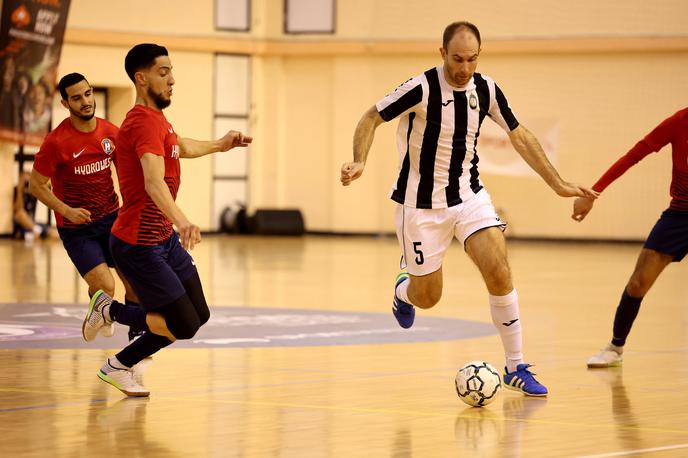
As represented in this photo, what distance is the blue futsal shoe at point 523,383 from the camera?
29.4 ft

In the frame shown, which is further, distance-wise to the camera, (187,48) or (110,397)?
(187,48)

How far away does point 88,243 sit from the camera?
1070cm

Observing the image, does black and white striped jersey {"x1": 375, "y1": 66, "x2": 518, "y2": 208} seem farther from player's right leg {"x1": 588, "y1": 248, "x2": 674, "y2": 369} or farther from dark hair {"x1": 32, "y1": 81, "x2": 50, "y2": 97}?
dark hair {"x1": 32, "y1": 81, "x2": 50, "y2": 97}

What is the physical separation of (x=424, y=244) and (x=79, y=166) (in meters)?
3.10

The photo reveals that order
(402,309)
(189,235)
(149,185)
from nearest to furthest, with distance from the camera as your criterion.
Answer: (189,235) < (149,185) < (402,309)

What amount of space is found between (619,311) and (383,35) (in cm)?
2175

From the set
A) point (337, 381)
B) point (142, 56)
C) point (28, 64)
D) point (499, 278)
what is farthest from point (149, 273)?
point (28, 64)

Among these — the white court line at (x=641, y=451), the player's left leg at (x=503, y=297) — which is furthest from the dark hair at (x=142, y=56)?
the white court line at (x=641, y=451)

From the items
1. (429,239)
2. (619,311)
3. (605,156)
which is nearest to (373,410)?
(429,239)

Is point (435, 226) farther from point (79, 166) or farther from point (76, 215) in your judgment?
point (79, 166)

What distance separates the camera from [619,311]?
10.8 meters

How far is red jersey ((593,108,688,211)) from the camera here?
10391 millimetres

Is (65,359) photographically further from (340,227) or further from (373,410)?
(340,227)

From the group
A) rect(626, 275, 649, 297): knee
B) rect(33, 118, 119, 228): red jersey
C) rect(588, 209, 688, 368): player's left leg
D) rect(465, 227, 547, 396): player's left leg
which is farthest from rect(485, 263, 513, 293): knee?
rect(33, 118, 119, 228): red jersey
